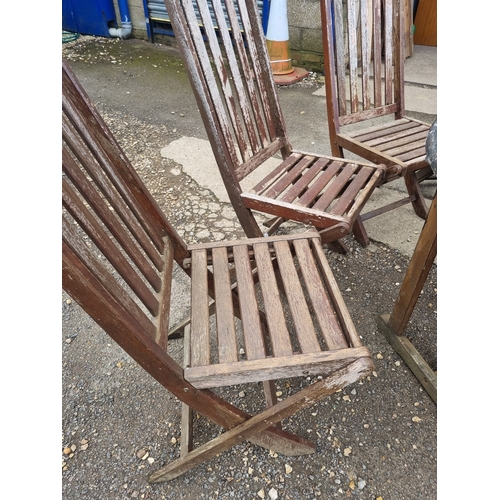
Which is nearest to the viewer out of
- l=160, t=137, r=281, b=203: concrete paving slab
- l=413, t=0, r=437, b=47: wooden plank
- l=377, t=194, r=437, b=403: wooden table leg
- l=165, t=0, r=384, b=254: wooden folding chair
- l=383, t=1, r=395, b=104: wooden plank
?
l=377, t=194, r=437, b=403: wooden table leg

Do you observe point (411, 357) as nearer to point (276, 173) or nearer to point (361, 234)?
point (361, 234)

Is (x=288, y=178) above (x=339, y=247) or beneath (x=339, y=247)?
above

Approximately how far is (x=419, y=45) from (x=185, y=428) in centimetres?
578

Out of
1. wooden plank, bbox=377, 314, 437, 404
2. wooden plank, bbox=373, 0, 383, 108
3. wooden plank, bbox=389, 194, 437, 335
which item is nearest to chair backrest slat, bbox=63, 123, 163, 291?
wooden plank, bbox=389, 194, 437, 335

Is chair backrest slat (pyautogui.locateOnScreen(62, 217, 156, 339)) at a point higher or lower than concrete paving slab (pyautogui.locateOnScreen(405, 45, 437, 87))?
higher

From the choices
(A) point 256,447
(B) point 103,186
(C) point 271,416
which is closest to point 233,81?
(B) point 103,186

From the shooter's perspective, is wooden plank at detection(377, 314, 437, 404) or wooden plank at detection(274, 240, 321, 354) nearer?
wooden plank at detection(274, 240, 321, 354)

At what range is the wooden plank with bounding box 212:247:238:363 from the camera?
3.95 feet

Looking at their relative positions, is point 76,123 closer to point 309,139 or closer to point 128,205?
point 128,205

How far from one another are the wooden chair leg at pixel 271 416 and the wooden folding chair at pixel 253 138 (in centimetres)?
67

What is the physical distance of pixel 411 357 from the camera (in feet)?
6.01

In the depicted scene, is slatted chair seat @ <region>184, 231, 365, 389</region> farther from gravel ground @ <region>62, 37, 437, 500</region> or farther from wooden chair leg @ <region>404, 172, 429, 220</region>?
wooden chair leg @ <region>404, 172, 429, 220</region>

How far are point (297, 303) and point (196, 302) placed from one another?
0.33 meters

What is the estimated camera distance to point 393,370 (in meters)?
1.86
